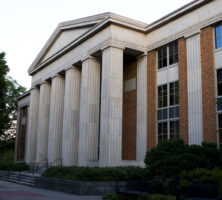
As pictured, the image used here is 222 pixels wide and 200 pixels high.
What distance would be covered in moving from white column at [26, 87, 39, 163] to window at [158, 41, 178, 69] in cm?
1836

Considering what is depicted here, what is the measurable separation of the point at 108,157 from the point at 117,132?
1.90 m

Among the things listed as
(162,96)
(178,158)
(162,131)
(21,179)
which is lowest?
(21,179)

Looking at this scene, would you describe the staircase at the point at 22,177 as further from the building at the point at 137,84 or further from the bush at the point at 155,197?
the bush at the point at 155,197

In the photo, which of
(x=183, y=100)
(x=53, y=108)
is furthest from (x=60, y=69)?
(x=183, y=100)

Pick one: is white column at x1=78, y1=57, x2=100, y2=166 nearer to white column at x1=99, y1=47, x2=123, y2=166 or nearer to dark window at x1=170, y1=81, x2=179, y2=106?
white column at x1=99, y1=47, x2=123, y2=166

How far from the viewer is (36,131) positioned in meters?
35.7

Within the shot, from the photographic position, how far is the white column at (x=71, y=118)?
26.8m

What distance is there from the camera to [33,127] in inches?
1411

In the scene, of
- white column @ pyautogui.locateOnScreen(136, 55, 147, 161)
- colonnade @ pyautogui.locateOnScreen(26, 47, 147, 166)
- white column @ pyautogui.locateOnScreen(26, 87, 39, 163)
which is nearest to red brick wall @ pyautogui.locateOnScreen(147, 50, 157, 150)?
white column @ pyautogui.locateOnScreen(136, 55, 147, 161)

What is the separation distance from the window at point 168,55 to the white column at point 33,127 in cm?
1836

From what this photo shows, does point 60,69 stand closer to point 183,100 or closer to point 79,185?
point 183,100

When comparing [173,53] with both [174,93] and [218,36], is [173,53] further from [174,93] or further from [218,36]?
[218,36]

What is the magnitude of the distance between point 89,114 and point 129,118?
333 centimetres

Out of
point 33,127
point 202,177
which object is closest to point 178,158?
point 202,177
